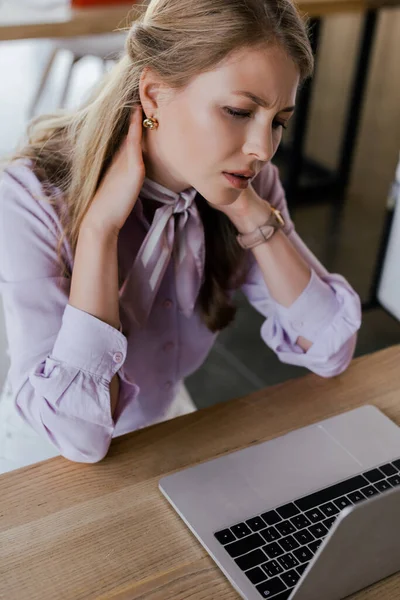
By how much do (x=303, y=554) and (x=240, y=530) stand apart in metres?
0.08

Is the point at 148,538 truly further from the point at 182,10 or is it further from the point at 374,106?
the point at 374,106

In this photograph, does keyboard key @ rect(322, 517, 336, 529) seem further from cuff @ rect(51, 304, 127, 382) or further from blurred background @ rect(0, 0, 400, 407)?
blurred background @ rect(0, 0, 400, 407)

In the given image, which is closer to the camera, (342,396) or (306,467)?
(306,467)

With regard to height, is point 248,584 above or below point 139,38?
below

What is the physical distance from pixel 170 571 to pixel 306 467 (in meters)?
0.24

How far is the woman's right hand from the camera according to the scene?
3.40ft

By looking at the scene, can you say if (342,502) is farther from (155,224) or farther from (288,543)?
(155,224)

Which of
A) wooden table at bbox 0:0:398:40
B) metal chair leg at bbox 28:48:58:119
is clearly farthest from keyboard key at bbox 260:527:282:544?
metal chair leg at bbox 28:48:58:119

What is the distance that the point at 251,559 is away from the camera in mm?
808

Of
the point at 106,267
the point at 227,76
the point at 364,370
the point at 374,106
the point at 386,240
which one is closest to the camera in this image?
the point at 227,76

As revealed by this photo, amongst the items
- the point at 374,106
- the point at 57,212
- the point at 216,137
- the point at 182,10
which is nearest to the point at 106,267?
the point at 57,212

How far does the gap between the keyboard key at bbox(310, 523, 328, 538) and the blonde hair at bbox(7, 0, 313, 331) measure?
491 mm

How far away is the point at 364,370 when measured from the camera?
3.78 feet

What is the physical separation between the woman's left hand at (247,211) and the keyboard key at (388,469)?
425 mm
